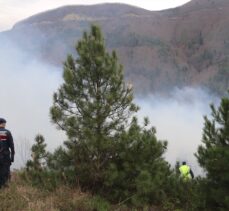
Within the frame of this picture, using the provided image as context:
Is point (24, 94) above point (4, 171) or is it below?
above

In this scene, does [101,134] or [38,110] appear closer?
[101,134]

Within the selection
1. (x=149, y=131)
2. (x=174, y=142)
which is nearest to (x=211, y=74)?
(x=174, y=142)

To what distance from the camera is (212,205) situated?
8281 millimetres

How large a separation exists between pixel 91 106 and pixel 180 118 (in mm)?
77707

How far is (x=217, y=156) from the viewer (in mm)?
7723

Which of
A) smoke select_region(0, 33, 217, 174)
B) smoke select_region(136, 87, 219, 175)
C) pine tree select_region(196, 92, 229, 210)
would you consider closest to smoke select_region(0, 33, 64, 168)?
smoke select_region(0, 33, 217, 174)

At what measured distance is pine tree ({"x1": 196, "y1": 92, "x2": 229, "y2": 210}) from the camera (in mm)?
7770

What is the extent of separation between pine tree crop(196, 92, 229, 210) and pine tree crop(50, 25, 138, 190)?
1.94 m

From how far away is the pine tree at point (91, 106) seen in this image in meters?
9.26

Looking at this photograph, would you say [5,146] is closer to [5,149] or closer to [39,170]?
[5,149]

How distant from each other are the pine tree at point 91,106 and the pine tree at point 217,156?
6.37 feet

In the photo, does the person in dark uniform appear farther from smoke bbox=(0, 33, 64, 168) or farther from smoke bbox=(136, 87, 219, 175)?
smoke bbox=(0, 33, 64, 168)

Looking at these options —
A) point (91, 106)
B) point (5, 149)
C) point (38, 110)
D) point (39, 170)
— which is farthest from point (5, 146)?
point (38, 110)

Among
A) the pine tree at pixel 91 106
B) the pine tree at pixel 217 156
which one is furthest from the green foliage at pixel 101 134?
the pine tree at pixel 217 156
